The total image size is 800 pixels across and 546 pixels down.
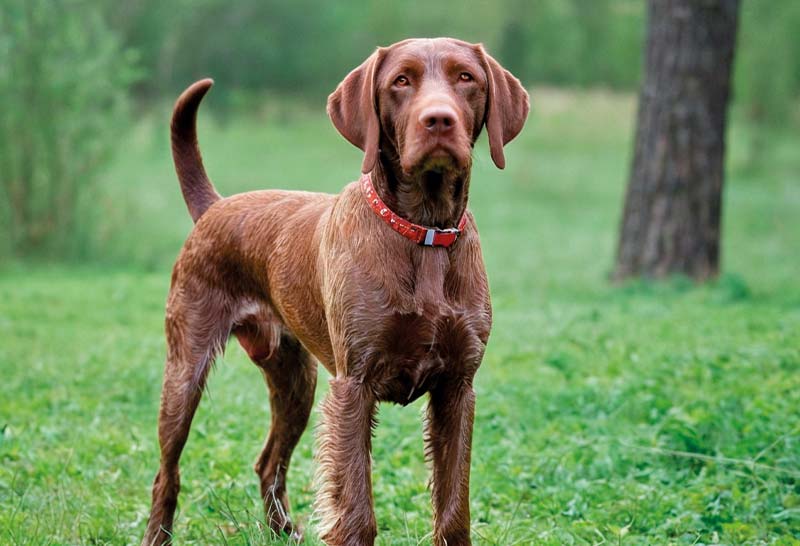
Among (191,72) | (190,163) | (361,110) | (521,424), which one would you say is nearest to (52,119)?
(190,163)

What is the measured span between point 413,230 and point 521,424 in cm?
240

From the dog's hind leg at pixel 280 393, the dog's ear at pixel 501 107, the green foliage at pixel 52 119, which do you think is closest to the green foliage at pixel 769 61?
the green foliage at pixel 52 119

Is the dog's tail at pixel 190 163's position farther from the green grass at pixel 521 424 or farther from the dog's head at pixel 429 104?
the dog's head at pixel 429 104

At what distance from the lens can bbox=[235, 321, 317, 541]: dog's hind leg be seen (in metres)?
4.54

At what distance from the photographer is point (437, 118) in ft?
10.6

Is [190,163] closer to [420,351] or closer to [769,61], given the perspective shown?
[420,351]

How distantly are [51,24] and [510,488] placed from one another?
10.2m

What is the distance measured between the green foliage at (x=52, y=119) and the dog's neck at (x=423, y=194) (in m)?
9.93

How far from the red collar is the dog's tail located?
1.54m

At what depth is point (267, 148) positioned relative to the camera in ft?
101

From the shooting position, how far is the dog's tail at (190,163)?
4.86 metres

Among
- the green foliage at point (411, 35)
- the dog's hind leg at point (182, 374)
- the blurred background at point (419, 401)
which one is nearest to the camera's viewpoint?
the dog's hind leg at point (182, 374)

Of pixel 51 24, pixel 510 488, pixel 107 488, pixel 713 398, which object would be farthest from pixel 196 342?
pixel 51 24

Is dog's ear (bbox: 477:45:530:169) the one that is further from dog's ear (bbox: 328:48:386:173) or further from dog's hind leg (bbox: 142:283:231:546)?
dog's hind leg (bbox: 142:283:231:546)
